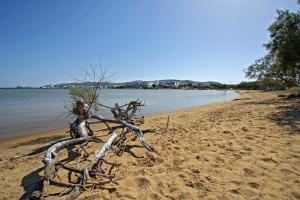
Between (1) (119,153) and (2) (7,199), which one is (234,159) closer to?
(1) (119,153)

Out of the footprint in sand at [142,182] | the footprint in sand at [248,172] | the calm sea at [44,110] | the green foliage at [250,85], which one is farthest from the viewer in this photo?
the green foliage at [250,85]

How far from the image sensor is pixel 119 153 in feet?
19.8

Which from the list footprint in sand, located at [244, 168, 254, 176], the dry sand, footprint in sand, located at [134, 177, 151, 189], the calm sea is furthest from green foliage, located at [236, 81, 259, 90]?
footprint in sand, located at [134, 177, 151, 189]

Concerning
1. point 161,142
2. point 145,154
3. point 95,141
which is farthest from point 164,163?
point 95,141

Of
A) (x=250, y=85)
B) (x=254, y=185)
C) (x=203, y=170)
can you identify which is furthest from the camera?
(x=250, y=85)

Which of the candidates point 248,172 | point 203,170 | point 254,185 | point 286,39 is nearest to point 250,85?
point 286,39

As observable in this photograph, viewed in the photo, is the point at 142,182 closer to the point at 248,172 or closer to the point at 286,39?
the point at 248,172

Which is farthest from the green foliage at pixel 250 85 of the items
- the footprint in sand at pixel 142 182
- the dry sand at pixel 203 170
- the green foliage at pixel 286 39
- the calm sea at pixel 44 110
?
the footprint in sand at pixel 142 182

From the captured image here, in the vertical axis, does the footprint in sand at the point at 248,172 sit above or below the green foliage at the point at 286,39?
below

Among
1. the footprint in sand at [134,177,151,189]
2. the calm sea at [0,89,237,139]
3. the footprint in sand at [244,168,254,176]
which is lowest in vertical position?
the calm sea at [0,89,237,139]

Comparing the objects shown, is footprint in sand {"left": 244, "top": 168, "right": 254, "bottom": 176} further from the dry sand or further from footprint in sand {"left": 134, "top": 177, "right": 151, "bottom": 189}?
footprint in sand {"left": 134, "top": 177, "right": 151, "bottom": 189}

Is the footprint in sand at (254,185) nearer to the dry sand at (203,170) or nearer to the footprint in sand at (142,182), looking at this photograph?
the dry sand at (203,170)

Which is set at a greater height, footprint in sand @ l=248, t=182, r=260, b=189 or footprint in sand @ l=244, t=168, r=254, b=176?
footprint in sand @ l=244, t=168, r=254, b=176

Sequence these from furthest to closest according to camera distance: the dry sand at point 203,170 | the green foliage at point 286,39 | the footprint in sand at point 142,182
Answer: the green foliage at point 286,39, the footprint in sand at point 142,182, the dry sand at point 203,170
